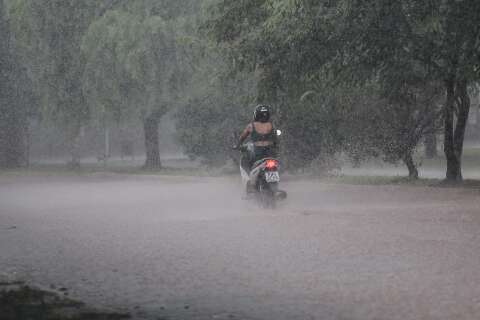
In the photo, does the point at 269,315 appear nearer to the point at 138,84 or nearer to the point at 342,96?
the point at 342,96

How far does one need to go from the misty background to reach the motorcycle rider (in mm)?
1355

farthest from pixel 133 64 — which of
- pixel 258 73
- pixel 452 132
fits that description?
pixel 452 132

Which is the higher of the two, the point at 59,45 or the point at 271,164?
the point at 59,45

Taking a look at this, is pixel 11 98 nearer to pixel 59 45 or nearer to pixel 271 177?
pixel 59 45

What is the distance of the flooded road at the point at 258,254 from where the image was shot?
762cm

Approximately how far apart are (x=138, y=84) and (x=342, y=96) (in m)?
10.5

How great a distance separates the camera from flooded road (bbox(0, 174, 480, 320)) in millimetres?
7621

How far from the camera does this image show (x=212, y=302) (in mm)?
7711

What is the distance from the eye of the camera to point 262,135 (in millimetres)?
16141

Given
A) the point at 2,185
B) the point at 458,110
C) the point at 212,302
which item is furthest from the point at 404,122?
the point at 212,302

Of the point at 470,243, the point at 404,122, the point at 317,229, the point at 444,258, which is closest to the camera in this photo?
the point at 444,258

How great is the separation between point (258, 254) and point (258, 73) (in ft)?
63.0

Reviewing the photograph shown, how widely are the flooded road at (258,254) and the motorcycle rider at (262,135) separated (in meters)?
1.09

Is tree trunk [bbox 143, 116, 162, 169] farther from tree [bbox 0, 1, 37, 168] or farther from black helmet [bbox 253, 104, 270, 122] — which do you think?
black helmet [bbox 253, 104, 270, 122]
